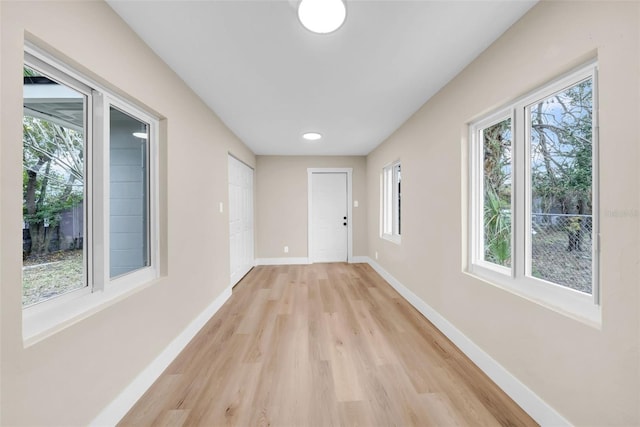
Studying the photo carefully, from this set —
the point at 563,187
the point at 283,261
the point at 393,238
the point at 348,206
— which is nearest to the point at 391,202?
the point at 393,238

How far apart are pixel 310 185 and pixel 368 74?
3.51 metres

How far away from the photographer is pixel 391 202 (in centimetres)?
449

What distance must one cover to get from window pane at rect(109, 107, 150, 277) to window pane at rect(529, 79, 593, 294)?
2.69 m

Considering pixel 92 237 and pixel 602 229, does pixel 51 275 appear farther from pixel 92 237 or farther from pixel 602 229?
pixel 602 229

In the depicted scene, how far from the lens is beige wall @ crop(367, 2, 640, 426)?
1057mm

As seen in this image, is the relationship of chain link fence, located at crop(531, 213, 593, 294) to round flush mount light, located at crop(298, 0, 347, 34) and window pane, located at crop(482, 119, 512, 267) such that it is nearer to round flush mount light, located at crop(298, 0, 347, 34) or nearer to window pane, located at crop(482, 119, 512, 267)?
window pane, located at crop(482, 119, 512, 267)

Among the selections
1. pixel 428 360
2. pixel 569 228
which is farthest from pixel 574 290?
pixel 428 360

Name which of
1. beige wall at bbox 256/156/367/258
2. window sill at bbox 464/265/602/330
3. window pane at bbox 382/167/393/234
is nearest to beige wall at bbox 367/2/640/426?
window sill at bbox 464/265/602/330

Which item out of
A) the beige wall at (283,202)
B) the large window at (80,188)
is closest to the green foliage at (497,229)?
the large window at (80,188)

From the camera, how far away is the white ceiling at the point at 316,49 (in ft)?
4.84

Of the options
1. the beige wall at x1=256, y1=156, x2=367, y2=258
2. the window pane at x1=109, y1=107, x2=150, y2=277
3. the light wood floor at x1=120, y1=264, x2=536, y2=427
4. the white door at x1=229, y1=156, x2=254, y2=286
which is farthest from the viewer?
the beige wall at x1=256, y1=156, x2=367, y2=258

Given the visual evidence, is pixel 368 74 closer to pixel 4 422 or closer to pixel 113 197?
pixel 113 197

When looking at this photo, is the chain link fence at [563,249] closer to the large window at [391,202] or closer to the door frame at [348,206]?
the large window at [391,202]

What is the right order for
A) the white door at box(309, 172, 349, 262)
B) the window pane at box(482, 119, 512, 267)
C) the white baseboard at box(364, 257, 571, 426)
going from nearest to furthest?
the white baseboard at box(364, 257, 571, 426) → the window pane at box(482, 119, 512, 267) → the white door at box(309, 172, 349, 262)
